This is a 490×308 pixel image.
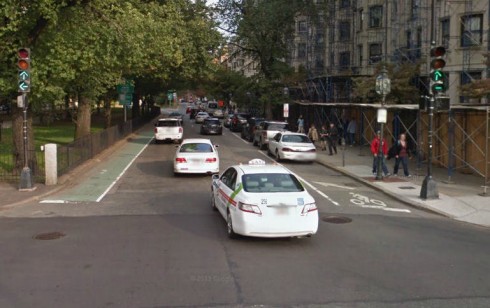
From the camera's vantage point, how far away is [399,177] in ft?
66.8

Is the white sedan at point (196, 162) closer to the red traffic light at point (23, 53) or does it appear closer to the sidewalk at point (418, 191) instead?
the sidewalk at point (418, 191)

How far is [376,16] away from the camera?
45.9 metres

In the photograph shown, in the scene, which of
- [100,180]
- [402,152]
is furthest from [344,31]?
[100,180]

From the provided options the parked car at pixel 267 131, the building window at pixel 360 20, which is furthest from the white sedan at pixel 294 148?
the building window at pixel 360 20

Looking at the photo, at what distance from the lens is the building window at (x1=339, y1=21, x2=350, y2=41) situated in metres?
52.7

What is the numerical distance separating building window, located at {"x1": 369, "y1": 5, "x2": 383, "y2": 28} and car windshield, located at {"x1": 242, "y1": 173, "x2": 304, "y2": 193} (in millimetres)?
37567

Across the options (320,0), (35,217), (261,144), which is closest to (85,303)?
(35,217)

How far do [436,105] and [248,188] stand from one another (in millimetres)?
7953

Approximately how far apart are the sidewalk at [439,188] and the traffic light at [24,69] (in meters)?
11.4

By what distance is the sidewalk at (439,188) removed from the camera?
14.3 meters

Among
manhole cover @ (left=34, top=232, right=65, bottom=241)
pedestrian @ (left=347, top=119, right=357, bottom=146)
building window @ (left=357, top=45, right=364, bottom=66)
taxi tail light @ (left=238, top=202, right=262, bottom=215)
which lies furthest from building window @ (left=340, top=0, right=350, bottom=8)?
manhole cover @ (left=34, top=232, right=65, bottom=241)

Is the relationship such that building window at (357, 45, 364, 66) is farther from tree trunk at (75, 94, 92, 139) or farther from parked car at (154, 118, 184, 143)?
tree trunk at (75, 94, 92, 139)

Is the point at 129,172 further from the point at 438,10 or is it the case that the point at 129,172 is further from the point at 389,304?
the point at 438,10

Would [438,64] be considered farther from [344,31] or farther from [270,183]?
[344,31]
